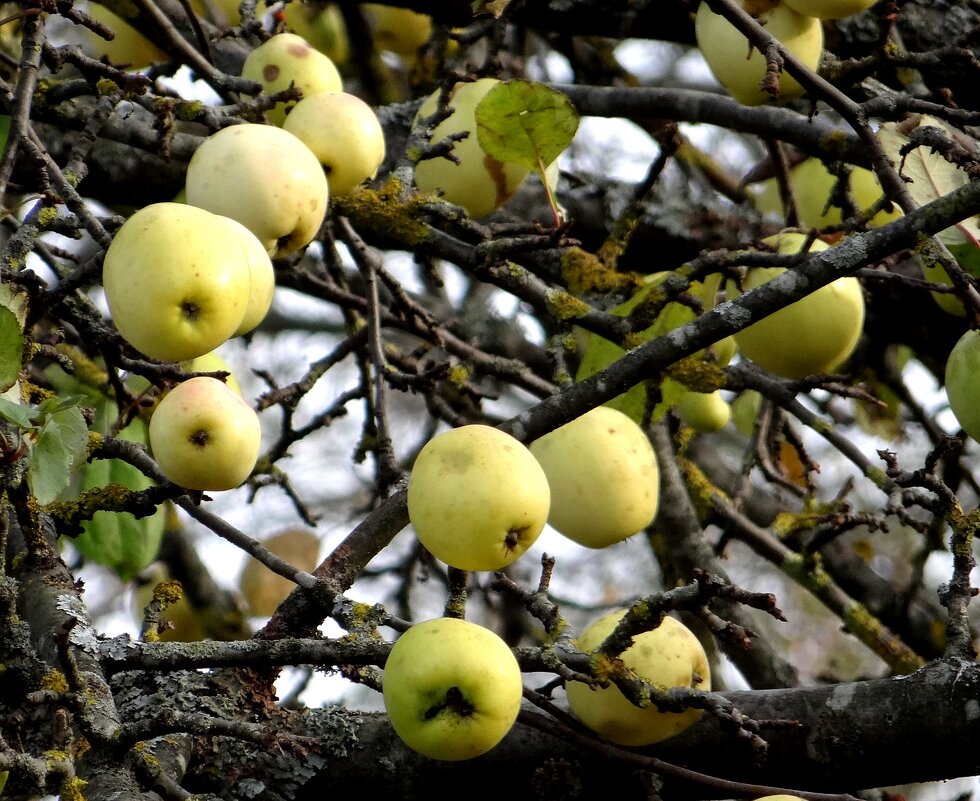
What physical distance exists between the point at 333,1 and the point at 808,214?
1359 mm

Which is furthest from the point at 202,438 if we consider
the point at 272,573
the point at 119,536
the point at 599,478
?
the point at 272,573

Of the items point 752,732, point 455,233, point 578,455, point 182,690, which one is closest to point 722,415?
point 455,233

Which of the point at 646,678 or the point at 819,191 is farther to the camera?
the point at 819,191

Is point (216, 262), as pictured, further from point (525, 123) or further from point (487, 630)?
point (525, 123)

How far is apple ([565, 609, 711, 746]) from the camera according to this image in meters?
1.44

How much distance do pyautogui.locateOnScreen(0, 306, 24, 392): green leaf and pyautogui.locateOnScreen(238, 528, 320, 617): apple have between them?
8.22 feet

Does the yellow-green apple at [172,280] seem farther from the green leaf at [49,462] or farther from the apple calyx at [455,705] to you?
the apple calyx at [455,705]

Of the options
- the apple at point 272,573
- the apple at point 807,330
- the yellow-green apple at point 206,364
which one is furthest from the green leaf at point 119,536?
the apple at point 272,573

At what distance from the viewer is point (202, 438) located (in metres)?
1.38

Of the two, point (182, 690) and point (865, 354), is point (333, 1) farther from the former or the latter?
point (182, 690)

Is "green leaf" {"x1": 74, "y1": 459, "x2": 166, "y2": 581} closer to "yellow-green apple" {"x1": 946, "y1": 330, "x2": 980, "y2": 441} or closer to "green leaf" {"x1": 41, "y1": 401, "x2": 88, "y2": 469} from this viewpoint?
"green leaf" {"x1": 41, "y1": 401, "x2": 88, "y2": 469}

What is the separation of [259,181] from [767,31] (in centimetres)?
87

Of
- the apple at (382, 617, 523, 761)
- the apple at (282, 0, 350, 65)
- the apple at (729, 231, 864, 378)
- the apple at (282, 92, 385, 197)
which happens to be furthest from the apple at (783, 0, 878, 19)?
the apple at (282, 0, 350, 65)

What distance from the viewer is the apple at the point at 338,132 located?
174cm
